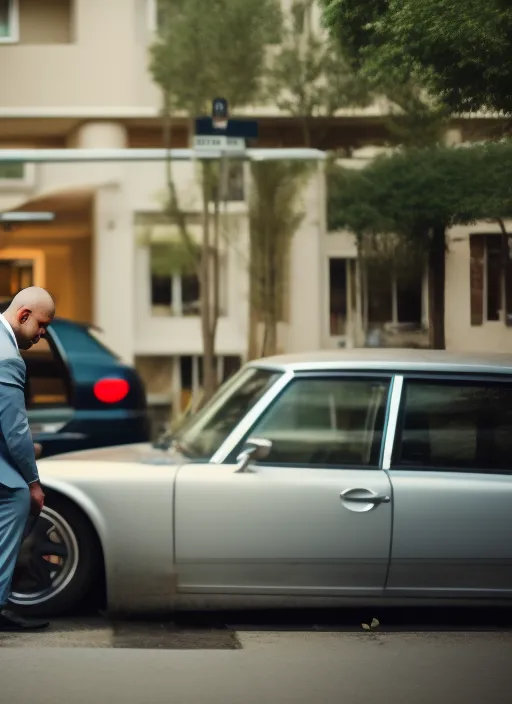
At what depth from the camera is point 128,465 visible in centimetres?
738

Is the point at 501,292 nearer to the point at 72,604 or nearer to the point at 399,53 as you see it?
the point at 399,53

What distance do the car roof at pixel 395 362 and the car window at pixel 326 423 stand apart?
0.08 m

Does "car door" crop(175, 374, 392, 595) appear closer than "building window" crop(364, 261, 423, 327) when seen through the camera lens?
Yes

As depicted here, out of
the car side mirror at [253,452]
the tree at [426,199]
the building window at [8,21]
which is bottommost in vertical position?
the car side mirror at [253,452]

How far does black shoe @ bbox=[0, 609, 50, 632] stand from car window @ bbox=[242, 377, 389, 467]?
1.27 metres

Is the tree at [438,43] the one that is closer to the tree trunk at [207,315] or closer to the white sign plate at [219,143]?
the white sign plate at [219,143]

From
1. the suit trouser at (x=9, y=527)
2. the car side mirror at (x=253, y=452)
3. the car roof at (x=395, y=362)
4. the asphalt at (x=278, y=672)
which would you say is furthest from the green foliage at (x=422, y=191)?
the suit trouser at (x=9, y=527)

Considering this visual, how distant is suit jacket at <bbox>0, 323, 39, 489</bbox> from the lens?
246 inches

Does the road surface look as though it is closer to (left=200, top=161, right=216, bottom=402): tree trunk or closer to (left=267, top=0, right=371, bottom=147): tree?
(left=200, top=161, right=216, bottom=402): tree trunk

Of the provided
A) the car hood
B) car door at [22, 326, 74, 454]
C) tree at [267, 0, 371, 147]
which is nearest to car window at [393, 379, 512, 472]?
the car hood

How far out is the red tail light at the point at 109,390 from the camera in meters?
9.56

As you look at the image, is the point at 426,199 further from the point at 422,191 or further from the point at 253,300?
the point at 253,300

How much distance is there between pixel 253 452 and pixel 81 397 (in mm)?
2625

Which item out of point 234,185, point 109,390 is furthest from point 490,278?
point 109,390
